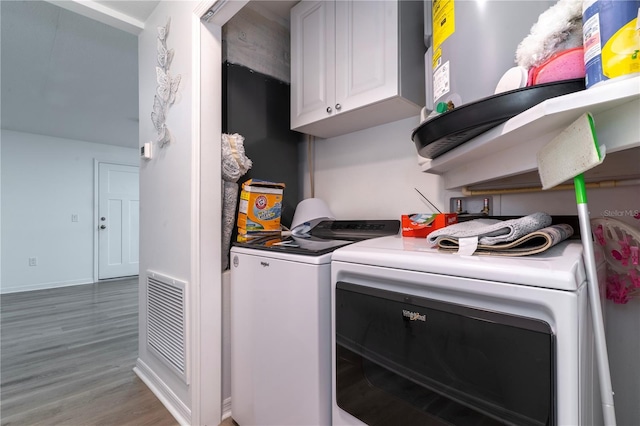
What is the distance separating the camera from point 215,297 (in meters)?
1.50

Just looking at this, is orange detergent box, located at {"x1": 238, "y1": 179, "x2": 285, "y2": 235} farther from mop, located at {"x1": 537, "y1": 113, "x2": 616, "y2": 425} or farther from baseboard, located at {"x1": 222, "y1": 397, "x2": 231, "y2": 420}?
mop, located at {"x1": 537, "y1": 113, "x2": 616, "y2": 425}

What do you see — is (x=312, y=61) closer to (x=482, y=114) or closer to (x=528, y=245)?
(x=482, y=114)

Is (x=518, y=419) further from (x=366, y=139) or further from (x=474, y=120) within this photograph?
(x=366, y=139)

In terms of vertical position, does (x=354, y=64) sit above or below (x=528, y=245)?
above

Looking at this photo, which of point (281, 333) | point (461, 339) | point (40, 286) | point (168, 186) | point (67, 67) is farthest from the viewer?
point (40, 286)

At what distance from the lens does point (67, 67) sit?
2500 mm

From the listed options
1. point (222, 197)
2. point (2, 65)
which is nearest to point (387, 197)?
point (222, 197)

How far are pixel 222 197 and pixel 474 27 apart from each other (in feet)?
4.30

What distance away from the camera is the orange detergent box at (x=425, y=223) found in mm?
1188

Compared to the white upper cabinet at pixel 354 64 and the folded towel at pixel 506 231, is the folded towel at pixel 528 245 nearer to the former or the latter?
the folded towel at pixel 506 231

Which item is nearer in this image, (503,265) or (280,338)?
(503,265)

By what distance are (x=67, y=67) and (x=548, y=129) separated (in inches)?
136

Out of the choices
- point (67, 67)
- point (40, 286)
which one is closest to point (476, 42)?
point (67, 67)

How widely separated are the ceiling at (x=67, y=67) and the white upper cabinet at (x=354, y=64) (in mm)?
381
